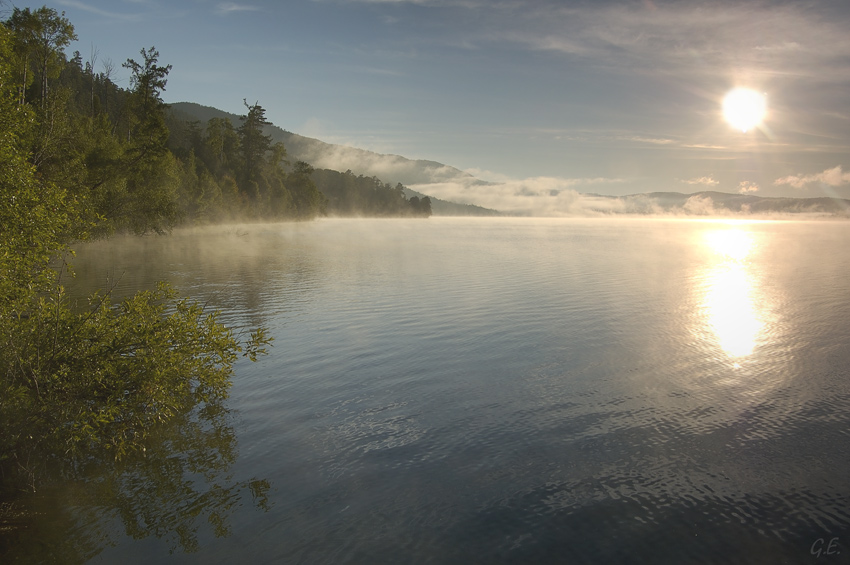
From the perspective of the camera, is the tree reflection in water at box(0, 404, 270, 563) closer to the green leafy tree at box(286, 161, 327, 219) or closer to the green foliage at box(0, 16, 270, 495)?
the green foliage at box(0, 16, 270, 495)

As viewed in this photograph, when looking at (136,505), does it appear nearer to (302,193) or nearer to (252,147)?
(252,147)

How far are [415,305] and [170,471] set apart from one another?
85.8 ft

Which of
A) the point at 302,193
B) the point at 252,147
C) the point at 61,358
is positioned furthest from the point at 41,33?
the point at 302,193

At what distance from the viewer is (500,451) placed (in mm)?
16609

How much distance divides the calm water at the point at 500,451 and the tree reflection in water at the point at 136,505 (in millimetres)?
72

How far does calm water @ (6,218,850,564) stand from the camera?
12.3 metres

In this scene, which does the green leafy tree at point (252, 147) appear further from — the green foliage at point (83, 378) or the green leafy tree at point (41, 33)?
the green foliage at point (83, 378)

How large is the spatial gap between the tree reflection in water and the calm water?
0.24 feet

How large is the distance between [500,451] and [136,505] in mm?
10200

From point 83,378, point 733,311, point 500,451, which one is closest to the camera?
point 83,378
